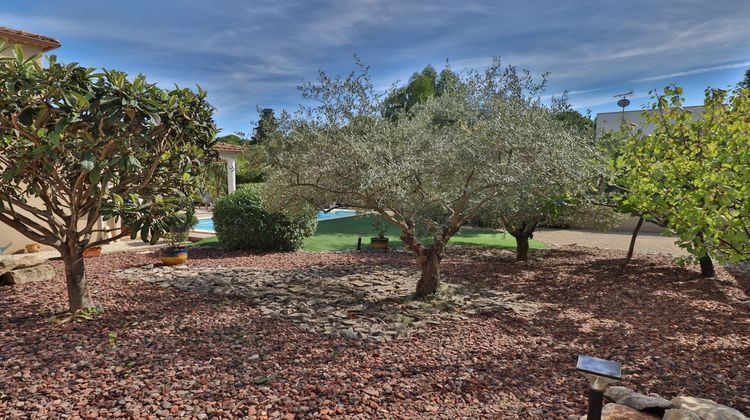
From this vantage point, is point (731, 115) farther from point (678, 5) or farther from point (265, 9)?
point (265, 9)

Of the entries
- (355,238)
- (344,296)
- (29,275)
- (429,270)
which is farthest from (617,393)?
(355,238)

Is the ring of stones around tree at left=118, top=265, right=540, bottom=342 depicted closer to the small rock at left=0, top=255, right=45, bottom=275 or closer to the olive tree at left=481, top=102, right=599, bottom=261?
the small rock at left=0, top=255, right=45, bottom=275

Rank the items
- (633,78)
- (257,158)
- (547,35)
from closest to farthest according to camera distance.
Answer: (257,158)
(547,35)
(633,78)

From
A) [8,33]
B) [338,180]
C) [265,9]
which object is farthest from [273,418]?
[8,33]

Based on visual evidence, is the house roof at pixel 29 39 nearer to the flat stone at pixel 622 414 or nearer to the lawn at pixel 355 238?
the lawn at pixel 355 238

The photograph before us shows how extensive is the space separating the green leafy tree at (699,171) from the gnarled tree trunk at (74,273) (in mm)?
7019

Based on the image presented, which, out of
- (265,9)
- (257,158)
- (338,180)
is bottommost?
(338,180)

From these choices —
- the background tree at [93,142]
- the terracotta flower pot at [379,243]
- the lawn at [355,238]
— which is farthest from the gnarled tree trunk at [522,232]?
the background tree at [93,142]

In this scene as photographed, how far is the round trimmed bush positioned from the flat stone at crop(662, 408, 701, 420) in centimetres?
856

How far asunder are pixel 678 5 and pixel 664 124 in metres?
1.77

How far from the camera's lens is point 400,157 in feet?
18.5

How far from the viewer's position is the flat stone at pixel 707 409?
293cm

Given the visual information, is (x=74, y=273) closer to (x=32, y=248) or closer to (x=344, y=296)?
(x=344, y=296)

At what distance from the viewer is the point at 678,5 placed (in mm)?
6383
